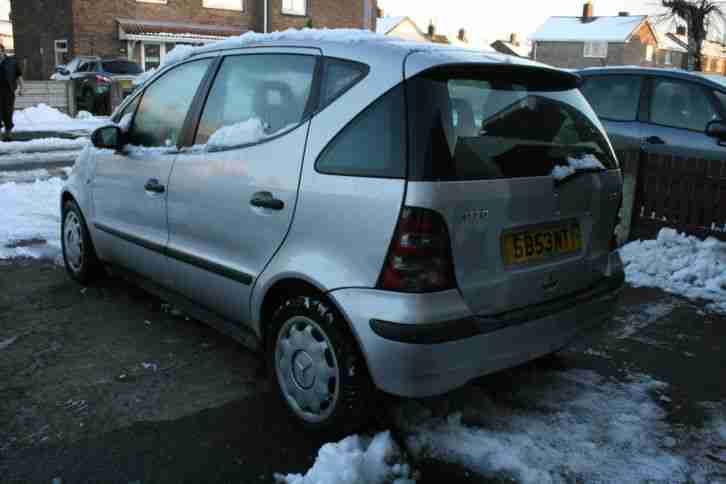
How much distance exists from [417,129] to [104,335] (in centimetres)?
268

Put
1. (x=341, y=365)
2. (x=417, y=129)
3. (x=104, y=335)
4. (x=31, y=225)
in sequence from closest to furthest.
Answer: (x=417, y=129) → (x=341, y=365) → (x=104, y=335) → (x=31, y=225)

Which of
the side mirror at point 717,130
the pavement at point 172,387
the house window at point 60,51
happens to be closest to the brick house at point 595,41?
the house window at point 60,51

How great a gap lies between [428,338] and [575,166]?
1.18 meters

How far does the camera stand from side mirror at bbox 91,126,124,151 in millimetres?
4520

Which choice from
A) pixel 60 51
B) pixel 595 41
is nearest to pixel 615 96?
pixel 60 51

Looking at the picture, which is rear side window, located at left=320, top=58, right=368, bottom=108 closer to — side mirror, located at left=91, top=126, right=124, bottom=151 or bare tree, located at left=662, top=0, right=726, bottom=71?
side mirror, located at left=91, top=126, right=124, bottom=151

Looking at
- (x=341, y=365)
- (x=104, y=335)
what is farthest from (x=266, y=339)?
(x=104, y=335)

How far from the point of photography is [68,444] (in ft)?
10.3

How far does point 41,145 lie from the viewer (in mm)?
14617

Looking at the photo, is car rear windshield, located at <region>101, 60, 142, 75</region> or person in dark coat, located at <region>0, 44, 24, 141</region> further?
car rear windshield, located at <region>101, 60, 142, 75</region>

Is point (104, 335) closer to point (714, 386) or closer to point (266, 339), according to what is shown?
point (266, 339)

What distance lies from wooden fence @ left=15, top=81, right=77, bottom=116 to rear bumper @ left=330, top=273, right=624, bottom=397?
791 inches

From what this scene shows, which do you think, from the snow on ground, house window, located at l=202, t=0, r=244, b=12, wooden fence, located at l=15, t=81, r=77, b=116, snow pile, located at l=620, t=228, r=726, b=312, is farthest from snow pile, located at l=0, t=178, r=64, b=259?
house window, located at l=202, t=0, r=244, b=12

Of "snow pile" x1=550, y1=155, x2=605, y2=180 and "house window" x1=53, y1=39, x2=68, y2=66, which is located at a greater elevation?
"house window" x1=53, y1=39, x2=68, y2=66
